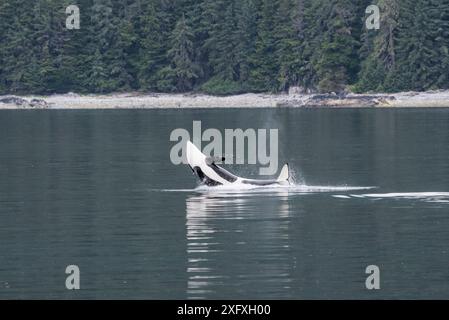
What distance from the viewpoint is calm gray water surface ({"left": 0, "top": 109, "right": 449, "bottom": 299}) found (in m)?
35.8

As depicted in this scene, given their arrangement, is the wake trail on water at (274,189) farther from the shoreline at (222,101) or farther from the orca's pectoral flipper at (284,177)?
the shoreline at (222,101)

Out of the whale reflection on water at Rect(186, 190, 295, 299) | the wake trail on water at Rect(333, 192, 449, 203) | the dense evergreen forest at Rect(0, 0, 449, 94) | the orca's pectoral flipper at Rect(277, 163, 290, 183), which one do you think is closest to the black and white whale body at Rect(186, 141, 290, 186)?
the orca's pectoral flipper at Rect(277, 163, 290, 183)

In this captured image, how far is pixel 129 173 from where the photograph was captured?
2625 inches

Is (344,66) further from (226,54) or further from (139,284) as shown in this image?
(139,284)

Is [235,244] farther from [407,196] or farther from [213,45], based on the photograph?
[213,45]

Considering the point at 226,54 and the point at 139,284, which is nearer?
the point at 139,284

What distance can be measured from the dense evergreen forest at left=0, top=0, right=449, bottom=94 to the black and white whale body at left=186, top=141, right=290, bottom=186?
377 feet

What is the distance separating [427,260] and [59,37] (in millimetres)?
154616

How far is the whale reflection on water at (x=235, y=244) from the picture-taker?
118 ft

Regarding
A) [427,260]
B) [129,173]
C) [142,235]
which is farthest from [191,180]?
[427,260]

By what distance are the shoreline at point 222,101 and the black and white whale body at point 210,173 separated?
10833 centimetres

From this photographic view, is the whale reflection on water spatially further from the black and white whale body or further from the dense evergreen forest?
the dense evergreen forest

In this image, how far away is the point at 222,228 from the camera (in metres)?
45.2

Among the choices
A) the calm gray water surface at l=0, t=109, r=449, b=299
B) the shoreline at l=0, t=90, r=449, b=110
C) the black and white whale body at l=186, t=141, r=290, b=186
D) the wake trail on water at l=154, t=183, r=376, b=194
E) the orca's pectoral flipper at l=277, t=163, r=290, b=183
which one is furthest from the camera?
the shoreline at l=0, t=90, r=449, b=110
